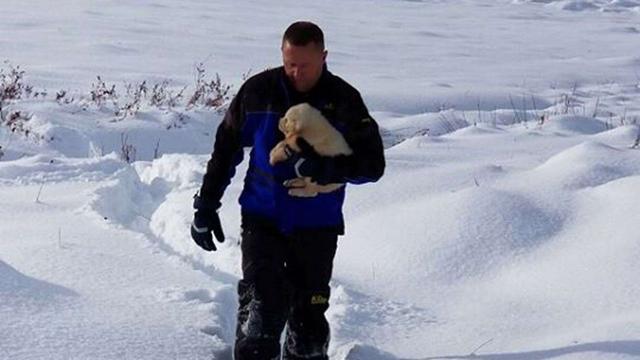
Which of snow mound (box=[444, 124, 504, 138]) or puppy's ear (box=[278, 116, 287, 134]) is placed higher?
puppy's ear (box=[278, 116, 287, 134])

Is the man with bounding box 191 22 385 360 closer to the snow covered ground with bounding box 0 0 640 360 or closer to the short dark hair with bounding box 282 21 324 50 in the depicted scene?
the short dark hair with bounding box 282 21 324 50

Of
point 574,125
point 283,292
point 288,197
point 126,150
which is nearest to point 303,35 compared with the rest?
point 288,197

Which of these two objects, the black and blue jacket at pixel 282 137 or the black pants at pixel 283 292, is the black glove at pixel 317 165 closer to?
the black and blue jacket at pixel 282 137

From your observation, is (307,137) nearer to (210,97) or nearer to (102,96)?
(102,96)

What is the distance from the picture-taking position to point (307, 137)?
129 inches

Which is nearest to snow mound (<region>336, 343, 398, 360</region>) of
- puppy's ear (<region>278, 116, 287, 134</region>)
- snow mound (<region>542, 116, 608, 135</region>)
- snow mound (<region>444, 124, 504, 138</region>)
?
puppy's ear (<region>278, 116, 287, 134</region>)

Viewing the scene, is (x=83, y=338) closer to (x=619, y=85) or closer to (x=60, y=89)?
(x=60, y=89)

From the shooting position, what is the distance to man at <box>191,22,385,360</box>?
335cm

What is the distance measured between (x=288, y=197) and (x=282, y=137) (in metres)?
0.21

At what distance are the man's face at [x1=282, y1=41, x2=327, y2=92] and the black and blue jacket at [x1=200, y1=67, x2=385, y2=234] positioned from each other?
0.04 metres

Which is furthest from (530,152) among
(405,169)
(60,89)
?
(60,89)

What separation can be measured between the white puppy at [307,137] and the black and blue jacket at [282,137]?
43 mm

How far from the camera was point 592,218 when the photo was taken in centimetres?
507

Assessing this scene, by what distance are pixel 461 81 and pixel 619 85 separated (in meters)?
2.16
